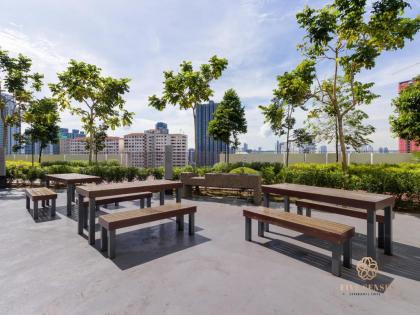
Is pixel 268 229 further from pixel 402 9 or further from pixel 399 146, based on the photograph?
pixel 399 146

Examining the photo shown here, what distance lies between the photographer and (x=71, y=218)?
562cm

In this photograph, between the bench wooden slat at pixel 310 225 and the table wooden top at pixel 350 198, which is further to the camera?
the table wooden top at pixel 350 198

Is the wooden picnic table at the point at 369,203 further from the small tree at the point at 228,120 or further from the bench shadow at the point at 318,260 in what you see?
the small tree at the point at 228,120

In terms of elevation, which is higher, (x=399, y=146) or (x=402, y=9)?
(x=402, y=9)

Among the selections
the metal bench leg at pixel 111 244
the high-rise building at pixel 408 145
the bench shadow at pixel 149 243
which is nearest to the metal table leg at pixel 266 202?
the bench shadow at pixel 149 243

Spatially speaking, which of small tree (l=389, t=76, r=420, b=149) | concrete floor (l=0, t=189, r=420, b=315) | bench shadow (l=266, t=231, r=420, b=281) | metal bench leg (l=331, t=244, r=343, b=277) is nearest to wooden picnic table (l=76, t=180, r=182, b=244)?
concrete floor (l=0, t=189, r=420, b=315)

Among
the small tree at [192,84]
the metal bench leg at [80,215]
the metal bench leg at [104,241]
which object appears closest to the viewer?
the metal bench leg at [104,241]

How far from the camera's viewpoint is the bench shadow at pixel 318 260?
276 centimetres

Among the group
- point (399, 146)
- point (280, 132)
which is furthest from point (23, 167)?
point (399, 146)

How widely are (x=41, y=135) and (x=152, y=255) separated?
17.8m

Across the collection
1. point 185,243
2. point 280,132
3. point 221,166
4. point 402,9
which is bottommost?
point 185,243

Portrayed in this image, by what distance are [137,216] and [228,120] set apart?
41.8ft

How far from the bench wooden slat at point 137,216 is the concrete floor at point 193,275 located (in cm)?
50

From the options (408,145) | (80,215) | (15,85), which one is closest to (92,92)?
(15,85)
